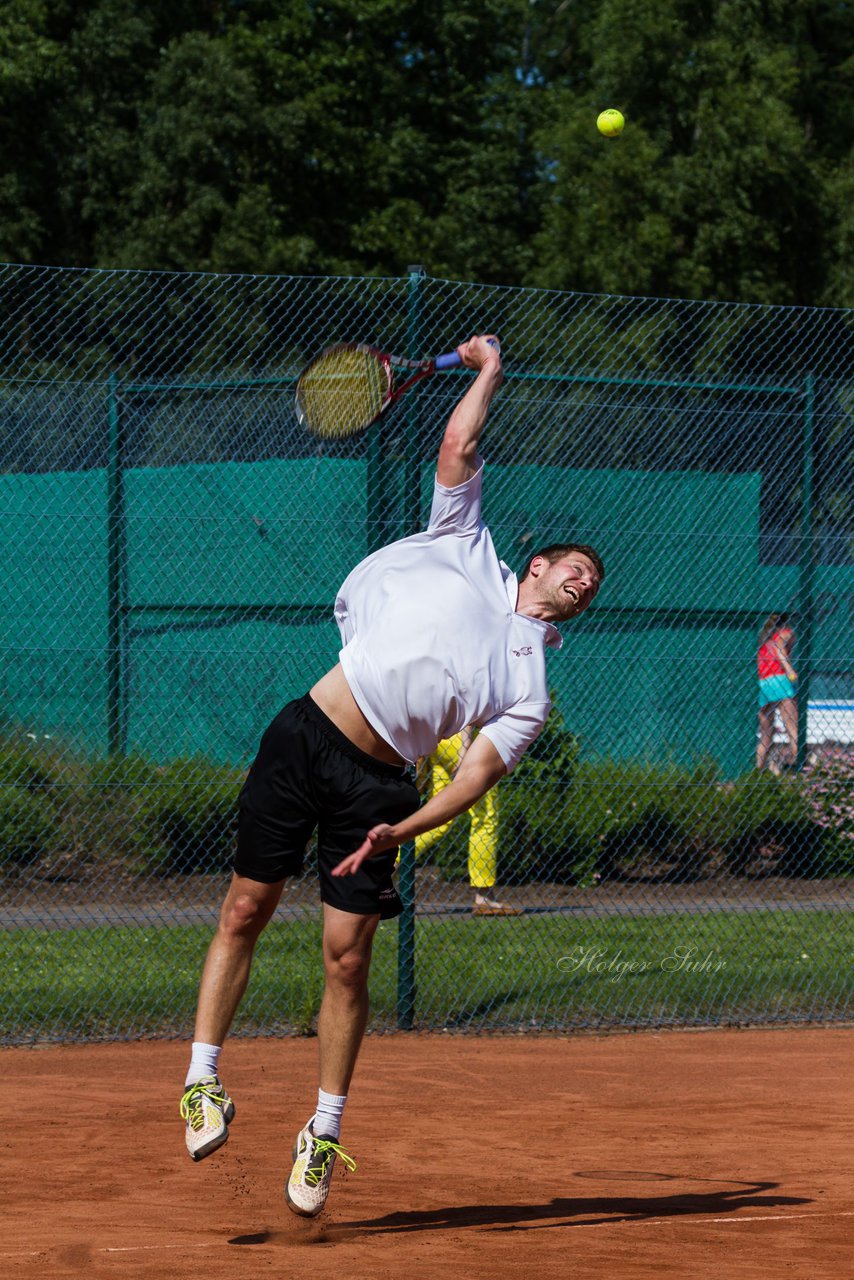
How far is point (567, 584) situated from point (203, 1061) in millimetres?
1610

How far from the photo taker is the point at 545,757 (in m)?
9.27

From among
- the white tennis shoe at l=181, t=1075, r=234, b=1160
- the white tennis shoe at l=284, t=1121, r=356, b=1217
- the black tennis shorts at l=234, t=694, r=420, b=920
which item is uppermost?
the black tennis shorts at l=234, t=694, r=420, b=920

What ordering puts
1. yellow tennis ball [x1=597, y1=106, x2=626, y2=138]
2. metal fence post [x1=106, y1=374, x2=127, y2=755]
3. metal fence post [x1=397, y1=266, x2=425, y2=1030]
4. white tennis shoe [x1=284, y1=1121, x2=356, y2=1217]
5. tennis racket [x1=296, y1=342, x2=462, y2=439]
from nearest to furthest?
white tennis shoe [x1=284, y1=1121, x2=356, y2=1217] < tennis racket [x1=296, y1=342, x2=462, y2=439] < metal fence post [x1=397, y1=266, x2=425, y2=1030] < metal fence post [x1=106, y1=374, x2=127, y2=755] < yellow tennis ball [x1=597, y1=106, x2=626, y2=138]

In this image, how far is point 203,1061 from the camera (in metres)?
4.59

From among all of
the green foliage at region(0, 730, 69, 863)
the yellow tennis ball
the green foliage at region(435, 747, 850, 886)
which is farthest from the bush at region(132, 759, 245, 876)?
the yellow tennis ball

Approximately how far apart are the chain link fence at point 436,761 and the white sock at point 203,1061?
2706mm

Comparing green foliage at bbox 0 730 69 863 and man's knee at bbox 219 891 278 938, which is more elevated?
man's knee at bbox 219 891 278 938

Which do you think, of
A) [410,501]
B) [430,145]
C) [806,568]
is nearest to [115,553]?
[410,501]

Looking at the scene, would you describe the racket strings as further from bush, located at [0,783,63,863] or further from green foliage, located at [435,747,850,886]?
green foliage, located at [435,747,850,886]

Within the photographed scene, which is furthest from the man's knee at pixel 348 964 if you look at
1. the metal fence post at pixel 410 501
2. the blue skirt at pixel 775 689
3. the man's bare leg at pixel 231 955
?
the blue skirt at pixel 775 689

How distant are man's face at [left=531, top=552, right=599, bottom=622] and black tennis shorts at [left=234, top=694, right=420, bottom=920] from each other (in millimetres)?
628

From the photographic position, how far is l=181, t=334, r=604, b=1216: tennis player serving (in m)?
4.48

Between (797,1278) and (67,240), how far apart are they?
21.2m

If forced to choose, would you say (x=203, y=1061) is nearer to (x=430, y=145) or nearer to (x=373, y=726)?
(x=373, y=726)
